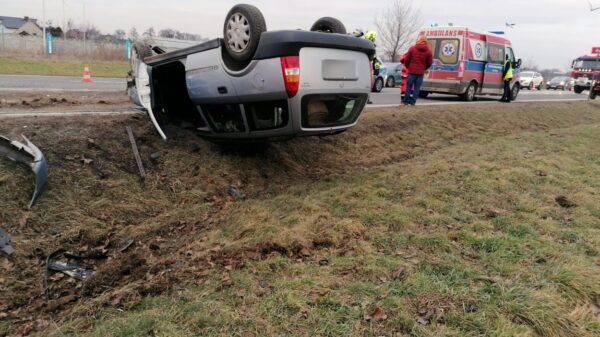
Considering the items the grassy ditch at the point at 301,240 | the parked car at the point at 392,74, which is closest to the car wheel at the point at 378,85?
the parked car at the point at 392,74

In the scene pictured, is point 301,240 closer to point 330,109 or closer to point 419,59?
point 330,109

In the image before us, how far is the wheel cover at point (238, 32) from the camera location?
4355 mm

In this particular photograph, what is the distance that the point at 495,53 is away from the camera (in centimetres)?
1556

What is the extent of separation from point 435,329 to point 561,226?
2.27 meters

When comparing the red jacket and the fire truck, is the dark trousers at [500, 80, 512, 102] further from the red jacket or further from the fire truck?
the fire truck

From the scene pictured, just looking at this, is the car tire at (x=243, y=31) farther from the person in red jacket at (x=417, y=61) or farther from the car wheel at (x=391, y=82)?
the car wheel at (x=391, y=82)

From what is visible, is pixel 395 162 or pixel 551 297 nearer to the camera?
pixel 551 297

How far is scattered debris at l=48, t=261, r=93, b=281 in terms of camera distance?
3521 mm

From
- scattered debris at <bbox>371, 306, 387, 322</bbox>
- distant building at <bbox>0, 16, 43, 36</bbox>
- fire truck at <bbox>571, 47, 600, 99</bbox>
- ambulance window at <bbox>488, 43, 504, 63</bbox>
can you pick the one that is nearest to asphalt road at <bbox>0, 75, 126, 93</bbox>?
scattered debris at <bbox>371, 306, 387, 322</bbox>

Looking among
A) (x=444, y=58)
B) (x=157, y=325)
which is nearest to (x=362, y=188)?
(x=157, y=325)

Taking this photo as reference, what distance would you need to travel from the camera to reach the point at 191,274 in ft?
10.6

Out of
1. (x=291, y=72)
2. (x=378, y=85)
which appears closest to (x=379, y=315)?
(x=291, y=72)

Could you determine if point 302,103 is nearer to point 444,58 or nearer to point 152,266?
point 152,266

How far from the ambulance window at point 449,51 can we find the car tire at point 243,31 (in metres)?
11.5
